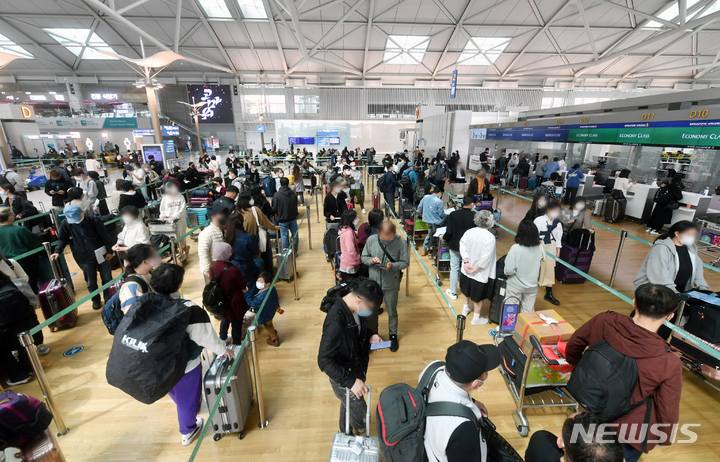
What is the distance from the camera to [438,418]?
1.58 meters

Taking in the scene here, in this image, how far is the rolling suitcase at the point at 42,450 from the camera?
1.96 m

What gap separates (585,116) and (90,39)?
33.0 metres

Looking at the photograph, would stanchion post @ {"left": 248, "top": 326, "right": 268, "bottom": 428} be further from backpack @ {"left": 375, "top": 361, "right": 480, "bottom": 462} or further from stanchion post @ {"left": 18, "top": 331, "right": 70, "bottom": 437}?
stanchion post @ {"left": 18, "top": 331, "right": 70, "bottom": 437}

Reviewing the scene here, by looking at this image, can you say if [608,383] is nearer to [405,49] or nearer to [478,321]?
[478,321]

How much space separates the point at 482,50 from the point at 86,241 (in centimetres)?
2802

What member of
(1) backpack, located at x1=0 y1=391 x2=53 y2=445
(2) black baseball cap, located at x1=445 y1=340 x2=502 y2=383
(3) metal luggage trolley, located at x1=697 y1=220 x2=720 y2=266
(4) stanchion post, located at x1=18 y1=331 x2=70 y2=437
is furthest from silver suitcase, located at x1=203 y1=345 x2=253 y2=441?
(3) metal luggage trolley, located at x1=697 y1=220 x2=720 y2=266

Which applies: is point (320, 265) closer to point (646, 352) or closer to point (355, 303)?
point (355, 303)

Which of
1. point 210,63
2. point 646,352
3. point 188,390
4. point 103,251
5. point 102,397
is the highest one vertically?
point 210,63

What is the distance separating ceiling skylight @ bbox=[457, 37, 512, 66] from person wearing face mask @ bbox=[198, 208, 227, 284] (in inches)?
995

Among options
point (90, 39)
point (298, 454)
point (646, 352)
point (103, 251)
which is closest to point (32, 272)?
point (103, 251)

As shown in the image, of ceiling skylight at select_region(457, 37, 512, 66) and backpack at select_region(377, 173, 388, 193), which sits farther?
ceiling skylight at select_region(457, 37, 512, 66)

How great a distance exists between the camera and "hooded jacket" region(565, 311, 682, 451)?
1.90m

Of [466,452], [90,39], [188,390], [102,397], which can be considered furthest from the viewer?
[90,39]

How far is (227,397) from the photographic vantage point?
2.74m
